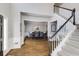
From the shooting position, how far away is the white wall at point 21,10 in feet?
Result: 7.45

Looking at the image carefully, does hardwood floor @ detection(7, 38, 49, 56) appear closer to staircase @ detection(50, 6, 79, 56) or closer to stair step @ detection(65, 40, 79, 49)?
staircase @ detection(50, 6, 79, 56)

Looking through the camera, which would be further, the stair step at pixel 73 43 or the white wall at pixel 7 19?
the stair step at pixel 73 43

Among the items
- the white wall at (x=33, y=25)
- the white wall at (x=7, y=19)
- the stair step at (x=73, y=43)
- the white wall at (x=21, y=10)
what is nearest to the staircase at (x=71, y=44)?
the stair step at (x=73, y=43)

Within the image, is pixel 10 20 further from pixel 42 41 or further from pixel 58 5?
pixel 58 5

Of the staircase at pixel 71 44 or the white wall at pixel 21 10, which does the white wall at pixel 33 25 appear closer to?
the white wall at pixel 21 10

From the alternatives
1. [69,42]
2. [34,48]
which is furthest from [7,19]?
[69,42]

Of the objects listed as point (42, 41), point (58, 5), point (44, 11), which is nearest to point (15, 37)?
point (42, 41)

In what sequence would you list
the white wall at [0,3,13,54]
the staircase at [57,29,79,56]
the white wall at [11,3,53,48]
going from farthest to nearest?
1. the staircase at [57,29,79,56]
2. the white wall at [11,3,53,48]
3. the white wall at [0,3,13,54]

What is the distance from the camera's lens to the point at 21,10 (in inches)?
92.1

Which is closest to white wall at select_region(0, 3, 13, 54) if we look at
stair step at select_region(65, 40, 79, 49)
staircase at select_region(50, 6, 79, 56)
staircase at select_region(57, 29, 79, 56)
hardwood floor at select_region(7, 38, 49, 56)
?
hardwood floor at select_region(7, 38, 49, 56)

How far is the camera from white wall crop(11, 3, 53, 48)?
2.27 metres

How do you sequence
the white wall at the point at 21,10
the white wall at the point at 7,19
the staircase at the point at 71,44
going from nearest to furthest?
the white wall at the point at 7,19, the white wall at the point at 21,10, the staircase at the point at 71,44

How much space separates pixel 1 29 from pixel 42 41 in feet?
3.02

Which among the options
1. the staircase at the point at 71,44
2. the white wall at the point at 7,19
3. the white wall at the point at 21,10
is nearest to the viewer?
the white wall at the point at 7,19
